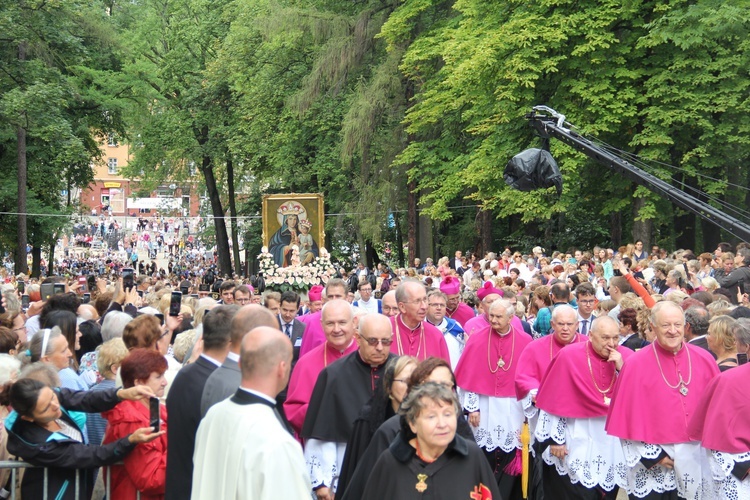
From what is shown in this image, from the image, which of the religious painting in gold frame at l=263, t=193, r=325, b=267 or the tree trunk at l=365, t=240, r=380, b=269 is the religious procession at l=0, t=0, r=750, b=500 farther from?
the tree trunk at l=365, t=240, r=380, b=269

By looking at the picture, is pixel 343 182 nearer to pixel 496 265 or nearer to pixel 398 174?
pixel 398 174

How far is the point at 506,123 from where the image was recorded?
1131 inches

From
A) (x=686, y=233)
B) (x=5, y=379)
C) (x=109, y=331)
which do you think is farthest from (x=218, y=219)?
(x=5, y=379)

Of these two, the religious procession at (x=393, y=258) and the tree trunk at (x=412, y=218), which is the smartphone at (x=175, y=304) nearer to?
the religious procession at (x=393, y=258)

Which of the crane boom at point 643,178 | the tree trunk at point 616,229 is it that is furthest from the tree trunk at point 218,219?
the crane boom at point 643,178

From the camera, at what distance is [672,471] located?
8234mm

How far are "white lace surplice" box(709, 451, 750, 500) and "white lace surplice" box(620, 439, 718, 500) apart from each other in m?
0.39

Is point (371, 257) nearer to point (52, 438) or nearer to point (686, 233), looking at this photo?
point (686, 233)

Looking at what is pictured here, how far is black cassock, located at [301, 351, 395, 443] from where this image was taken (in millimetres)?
7199

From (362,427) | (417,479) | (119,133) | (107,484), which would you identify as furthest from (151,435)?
(119,133)

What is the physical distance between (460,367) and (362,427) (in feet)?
13.7

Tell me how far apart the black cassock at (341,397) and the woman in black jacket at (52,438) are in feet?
4.08

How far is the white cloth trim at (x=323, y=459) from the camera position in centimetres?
732

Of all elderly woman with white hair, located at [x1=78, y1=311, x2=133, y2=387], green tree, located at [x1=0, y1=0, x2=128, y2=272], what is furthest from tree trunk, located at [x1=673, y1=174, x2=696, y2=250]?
elderly woman with white hair, located at [x1=78, y1=311, x2=133, y2=387]
